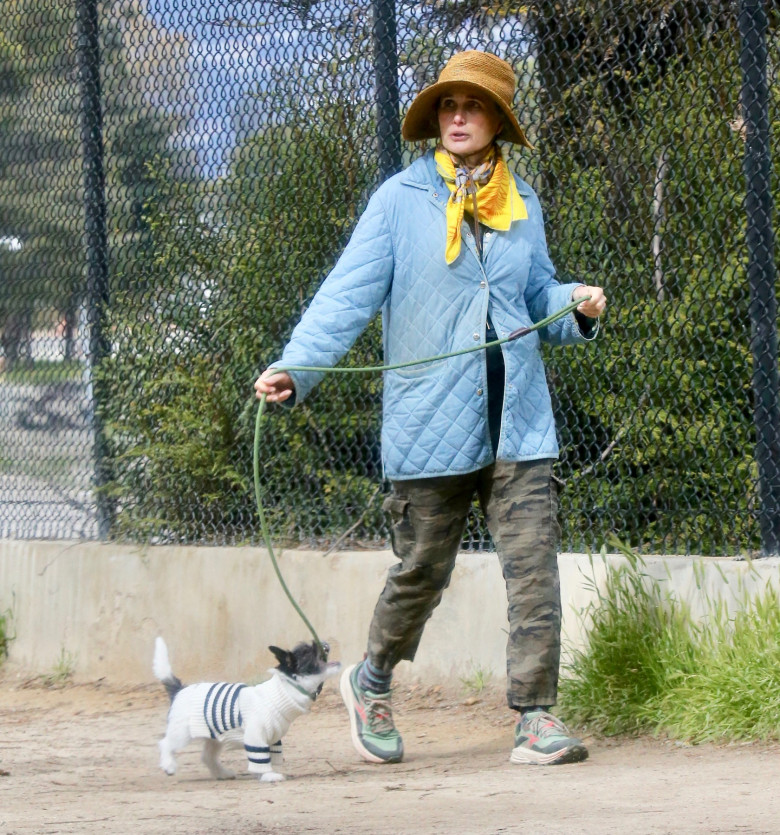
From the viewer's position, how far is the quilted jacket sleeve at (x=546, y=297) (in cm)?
438

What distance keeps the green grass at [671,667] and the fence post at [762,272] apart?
0.41m

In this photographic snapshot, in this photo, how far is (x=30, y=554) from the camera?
6.59 meters

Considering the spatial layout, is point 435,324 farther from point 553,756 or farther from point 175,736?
point 175,736

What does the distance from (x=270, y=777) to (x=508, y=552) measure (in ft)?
3.35

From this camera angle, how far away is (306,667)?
429cm

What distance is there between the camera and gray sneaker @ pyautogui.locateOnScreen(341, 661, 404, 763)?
4562 millimetres

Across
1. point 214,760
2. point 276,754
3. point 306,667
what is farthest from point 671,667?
point 214,760

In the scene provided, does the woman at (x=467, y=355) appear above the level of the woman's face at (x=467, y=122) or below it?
below

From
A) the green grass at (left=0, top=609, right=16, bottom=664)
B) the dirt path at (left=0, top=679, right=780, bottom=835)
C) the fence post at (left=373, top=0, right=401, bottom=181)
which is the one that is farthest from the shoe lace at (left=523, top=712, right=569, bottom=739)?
the green grass at (left=0, top=609, right=16, bottom=664)

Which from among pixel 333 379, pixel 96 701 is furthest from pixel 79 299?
pixel 96 701

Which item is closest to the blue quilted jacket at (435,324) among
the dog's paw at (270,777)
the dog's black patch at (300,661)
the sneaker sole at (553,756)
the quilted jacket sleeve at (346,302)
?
the quilted jacket sleeve at (346,302)

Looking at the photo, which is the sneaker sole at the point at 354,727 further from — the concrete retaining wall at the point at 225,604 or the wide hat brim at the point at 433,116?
the wide hat brim at the point at 433,116

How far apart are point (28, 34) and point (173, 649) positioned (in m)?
3.13

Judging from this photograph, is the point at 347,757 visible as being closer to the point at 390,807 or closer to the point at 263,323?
the point at 390,807
